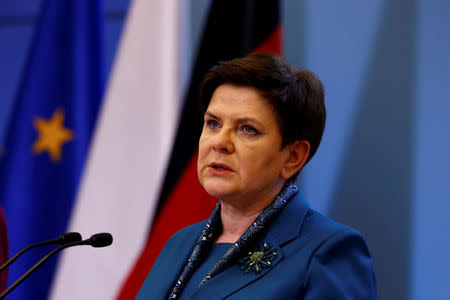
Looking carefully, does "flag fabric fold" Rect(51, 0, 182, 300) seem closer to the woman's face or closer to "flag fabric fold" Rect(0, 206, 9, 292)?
"flag fabric fold" Rect(0, 206, 9, 292)

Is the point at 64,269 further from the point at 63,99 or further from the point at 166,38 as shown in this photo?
the point at 166,38

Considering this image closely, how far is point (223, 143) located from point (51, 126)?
1743 mm

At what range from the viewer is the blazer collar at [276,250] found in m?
1.38

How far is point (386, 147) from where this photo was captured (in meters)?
2.30

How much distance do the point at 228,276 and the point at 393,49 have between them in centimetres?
133

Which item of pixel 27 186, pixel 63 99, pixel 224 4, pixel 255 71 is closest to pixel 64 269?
pixel 27 186

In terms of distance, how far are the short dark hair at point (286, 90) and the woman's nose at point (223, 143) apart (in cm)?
13

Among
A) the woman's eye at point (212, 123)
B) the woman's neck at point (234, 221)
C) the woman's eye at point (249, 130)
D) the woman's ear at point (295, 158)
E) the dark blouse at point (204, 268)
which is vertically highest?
the woman's eye at point (212, 123)

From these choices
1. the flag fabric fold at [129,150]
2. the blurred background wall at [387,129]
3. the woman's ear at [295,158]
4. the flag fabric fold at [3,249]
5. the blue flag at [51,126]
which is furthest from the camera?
the blue flag at [51,126]

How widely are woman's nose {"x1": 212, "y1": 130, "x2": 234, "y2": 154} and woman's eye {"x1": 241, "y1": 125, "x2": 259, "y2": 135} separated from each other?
4 centimetres

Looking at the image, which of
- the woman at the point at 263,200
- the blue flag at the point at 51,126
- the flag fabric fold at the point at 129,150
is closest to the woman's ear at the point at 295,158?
A: the woman at the point at 263,200

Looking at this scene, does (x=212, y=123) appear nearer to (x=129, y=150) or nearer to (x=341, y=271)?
(x=341, y=271)

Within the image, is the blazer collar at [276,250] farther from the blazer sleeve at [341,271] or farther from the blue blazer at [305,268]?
the blazer sleeve at [341,271]

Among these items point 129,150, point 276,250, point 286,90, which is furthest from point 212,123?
point 129,150
